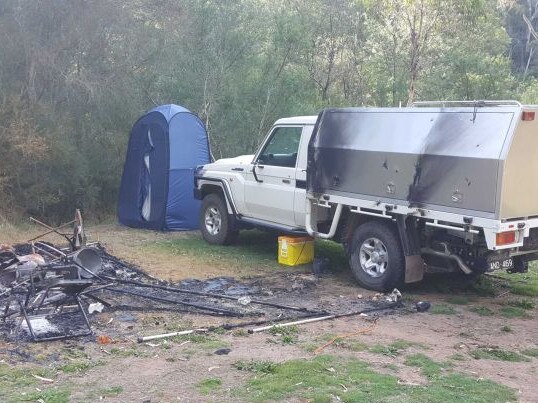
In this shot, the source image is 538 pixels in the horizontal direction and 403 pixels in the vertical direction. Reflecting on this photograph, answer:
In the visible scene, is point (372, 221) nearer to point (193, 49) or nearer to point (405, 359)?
point (405, 359)

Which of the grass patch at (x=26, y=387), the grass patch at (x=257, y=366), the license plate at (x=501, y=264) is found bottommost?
the grass patch at (x=26, y=387)

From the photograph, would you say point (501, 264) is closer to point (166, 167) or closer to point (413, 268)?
point (413, 268)

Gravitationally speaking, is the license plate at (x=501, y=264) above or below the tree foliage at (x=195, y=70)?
below

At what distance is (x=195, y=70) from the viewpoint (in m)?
16.0

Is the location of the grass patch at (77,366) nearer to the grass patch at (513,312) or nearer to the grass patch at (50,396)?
the grass patch at (50,396)

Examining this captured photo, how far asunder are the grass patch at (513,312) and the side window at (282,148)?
3578 millimetres

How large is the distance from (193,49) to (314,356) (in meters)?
11.1

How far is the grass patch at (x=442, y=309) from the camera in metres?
7.75

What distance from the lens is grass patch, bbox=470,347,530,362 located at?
6.21 m

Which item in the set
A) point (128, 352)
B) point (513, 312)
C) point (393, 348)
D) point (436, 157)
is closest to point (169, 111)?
point (436, 157)

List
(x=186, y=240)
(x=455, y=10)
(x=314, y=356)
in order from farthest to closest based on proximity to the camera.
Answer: (x=455, y=10)
(x=186, y=240)
(x=314, y=356)

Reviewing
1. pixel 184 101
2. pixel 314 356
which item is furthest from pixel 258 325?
pixel 184 101

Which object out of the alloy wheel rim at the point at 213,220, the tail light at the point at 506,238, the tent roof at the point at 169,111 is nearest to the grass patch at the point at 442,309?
the tail light at the point at 506,238

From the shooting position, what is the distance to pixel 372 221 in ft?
28.9
